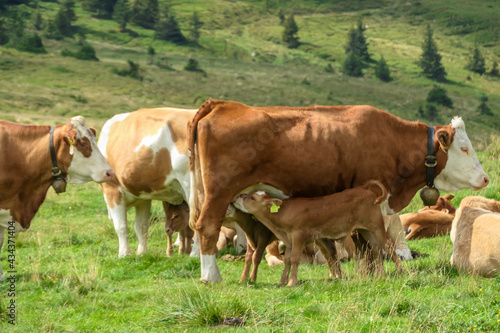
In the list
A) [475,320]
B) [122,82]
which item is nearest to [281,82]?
[122,82]

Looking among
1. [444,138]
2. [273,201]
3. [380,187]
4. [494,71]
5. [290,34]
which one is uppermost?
[444,138]

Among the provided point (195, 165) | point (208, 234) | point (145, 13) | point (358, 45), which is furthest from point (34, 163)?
point (145, 13)

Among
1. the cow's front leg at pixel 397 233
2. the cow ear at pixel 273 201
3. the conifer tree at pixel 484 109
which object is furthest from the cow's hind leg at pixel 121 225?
the conifer tree at pixel 484 109

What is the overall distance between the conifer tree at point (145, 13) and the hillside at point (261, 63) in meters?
3.75

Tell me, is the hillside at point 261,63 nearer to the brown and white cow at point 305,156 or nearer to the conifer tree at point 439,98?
the conifer tree at point 439,98

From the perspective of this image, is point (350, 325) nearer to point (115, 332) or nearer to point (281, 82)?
point (115, 332)

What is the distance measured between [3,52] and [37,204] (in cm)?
7263

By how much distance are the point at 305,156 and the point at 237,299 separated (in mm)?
2485

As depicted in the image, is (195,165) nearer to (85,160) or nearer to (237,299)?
(85,160)

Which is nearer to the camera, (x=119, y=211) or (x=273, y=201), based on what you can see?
(x=273, y=201)

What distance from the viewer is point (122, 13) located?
12669 centimetres

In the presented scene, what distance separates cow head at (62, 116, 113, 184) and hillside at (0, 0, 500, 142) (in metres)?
30.3

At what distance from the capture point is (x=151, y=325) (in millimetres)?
6762

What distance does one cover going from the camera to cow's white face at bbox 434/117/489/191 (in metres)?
9.34
